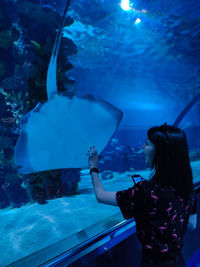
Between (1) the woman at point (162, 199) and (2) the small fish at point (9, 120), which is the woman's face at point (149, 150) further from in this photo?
(2) the small fish at point (9, 120)

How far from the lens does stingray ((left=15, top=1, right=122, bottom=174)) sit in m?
1.78

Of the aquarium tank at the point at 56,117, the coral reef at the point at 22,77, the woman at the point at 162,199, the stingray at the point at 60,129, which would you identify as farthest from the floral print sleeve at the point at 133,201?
the coral reef at the point at 22,77

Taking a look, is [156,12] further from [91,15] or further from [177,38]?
[177,38]

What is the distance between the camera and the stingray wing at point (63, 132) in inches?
70.5

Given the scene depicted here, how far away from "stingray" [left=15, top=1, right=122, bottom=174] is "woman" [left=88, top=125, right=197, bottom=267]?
1.20 m

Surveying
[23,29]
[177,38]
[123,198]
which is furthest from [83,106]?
[177,38]

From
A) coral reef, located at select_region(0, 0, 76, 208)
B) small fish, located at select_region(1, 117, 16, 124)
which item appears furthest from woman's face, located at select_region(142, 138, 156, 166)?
small fish, located at select_region(1, 117, 16, 124)

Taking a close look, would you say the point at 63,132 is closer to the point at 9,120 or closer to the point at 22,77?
the point at 9,120

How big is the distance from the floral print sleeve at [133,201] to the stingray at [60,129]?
127cm

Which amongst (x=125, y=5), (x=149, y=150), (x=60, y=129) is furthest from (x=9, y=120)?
(x=125, y=5)

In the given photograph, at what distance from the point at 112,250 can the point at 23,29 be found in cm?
436

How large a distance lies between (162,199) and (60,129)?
1440 millimetres

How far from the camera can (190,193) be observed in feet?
2.74

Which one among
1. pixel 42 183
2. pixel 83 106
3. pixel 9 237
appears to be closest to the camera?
pixel 9 237
